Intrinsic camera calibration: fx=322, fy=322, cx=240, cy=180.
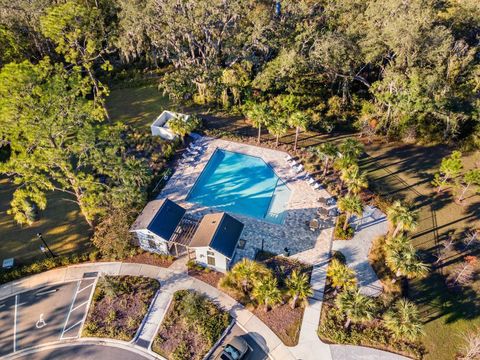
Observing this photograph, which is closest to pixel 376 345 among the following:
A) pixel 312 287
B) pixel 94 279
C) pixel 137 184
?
pixel 312 287

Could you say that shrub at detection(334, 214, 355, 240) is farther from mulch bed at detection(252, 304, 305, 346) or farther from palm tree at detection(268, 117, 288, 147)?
palm tree at detection(268, 117, 288, 147)

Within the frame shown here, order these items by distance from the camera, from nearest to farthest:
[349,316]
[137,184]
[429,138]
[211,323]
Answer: [349,316], [211,323], [137,184], [429,138]

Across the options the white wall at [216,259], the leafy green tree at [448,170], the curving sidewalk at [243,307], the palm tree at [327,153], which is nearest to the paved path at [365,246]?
the curving sidewalk at [243,307]

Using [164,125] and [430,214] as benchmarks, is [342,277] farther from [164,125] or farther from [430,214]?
[164,125]

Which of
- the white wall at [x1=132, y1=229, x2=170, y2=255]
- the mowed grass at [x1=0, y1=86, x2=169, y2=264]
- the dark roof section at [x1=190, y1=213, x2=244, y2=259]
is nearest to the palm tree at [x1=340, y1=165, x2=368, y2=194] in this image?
the dark roof section at [x1=190, y1=213, x2=244, y2=259]

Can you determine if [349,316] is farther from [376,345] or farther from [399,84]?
[399,84]
